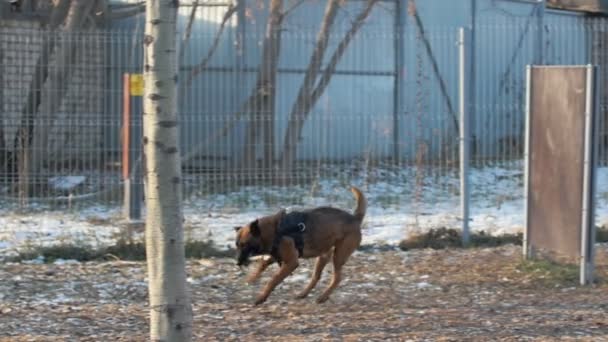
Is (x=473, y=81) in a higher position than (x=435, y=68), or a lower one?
lower

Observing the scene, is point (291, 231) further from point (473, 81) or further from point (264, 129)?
point (473, 81)

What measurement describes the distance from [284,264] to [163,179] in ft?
10.0

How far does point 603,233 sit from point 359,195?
392 centimetres

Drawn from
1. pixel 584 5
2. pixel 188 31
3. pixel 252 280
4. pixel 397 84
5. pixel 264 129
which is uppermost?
pixel 584 5

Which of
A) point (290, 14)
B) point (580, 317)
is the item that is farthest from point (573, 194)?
point (290, 14)

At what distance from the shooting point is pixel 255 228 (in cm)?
767

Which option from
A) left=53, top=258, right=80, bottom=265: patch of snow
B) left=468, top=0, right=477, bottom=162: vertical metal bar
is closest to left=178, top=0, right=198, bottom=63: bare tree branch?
left=468, top=0, right=477, bottom=162: vertical metal bar

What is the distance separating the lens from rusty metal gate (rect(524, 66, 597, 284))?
27.6 feet

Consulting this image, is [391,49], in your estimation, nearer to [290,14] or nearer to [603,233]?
[290,14]

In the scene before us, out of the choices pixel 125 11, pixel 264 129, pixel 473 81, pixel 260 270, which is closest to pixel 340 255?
pixel 260 270

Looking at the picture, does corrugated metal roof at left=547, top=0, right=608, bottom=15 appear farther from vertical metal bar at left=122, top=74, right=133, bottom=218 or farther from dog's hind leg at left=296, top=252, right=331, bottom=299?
dog's hind leg at left=296, top=252, right=331, bottom=299

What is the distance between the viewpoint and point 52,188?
1173 cm

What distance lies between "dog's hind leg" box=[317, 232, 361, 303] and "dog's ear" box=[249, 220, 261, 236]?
0.79 meters

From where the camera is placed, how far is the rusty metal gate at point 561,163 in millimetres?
8414
